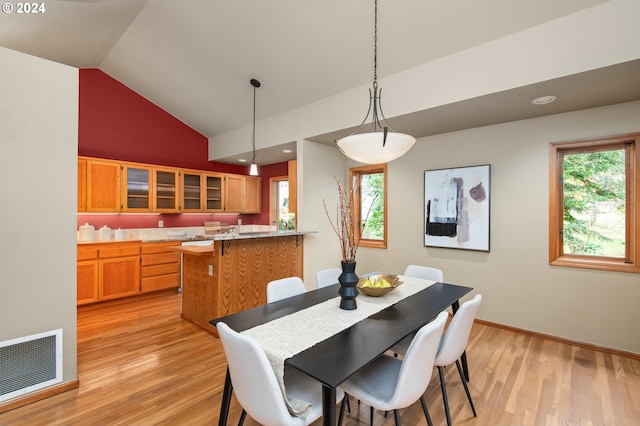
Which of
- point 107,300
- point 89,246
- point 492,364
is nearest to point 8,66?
point 89,246

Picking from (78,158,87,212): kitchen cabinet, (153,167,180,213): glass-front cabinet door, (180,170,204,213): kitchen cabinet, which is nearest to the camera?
(78,158,87,212): kitchen cabinet

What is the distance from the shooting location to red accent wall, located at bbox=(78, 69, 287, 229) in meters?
4.46

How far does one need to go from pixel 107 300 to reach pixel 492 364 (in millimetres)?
4806

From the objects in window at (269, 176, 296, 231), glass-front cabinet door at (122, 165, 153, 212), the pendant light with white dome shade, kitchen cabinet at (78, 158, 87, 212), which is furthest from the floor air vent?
window at (269, 176, 296, 231)

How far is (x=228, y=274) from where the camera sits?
3.26m

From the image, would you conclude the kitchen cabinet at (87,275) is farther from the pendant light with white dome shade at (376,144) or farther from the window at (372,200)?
the pendant light with white dome shade at (376,144)

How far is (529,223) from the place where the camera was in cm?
317

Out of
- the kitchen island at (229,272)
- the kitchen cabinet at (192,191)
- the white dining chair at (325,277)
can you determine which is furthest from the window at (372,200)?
the kitchen cabinet at (192,191)

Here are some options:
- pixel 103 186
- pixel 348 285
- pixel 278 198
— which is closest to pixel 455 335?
pixel 348 285

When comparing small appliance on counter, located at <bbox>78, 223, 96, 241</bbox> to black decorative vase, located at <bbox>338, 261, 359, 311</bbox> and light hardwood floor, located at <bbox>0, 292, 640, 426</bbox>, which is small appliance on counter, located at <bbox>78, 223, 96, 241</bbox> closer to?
light hardwood floor, located at <bbox>0, 292, 640, 426</bbox>

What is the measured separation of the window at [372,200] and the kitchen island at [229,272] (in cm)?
122

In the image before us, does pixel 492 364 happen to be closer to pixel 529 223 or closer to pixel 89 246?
pixel 529 223

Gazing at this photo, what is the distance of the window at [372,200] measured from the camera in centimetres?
439

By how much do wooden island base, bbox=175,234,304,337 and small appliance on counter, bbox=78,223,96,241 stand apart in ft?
5.66
